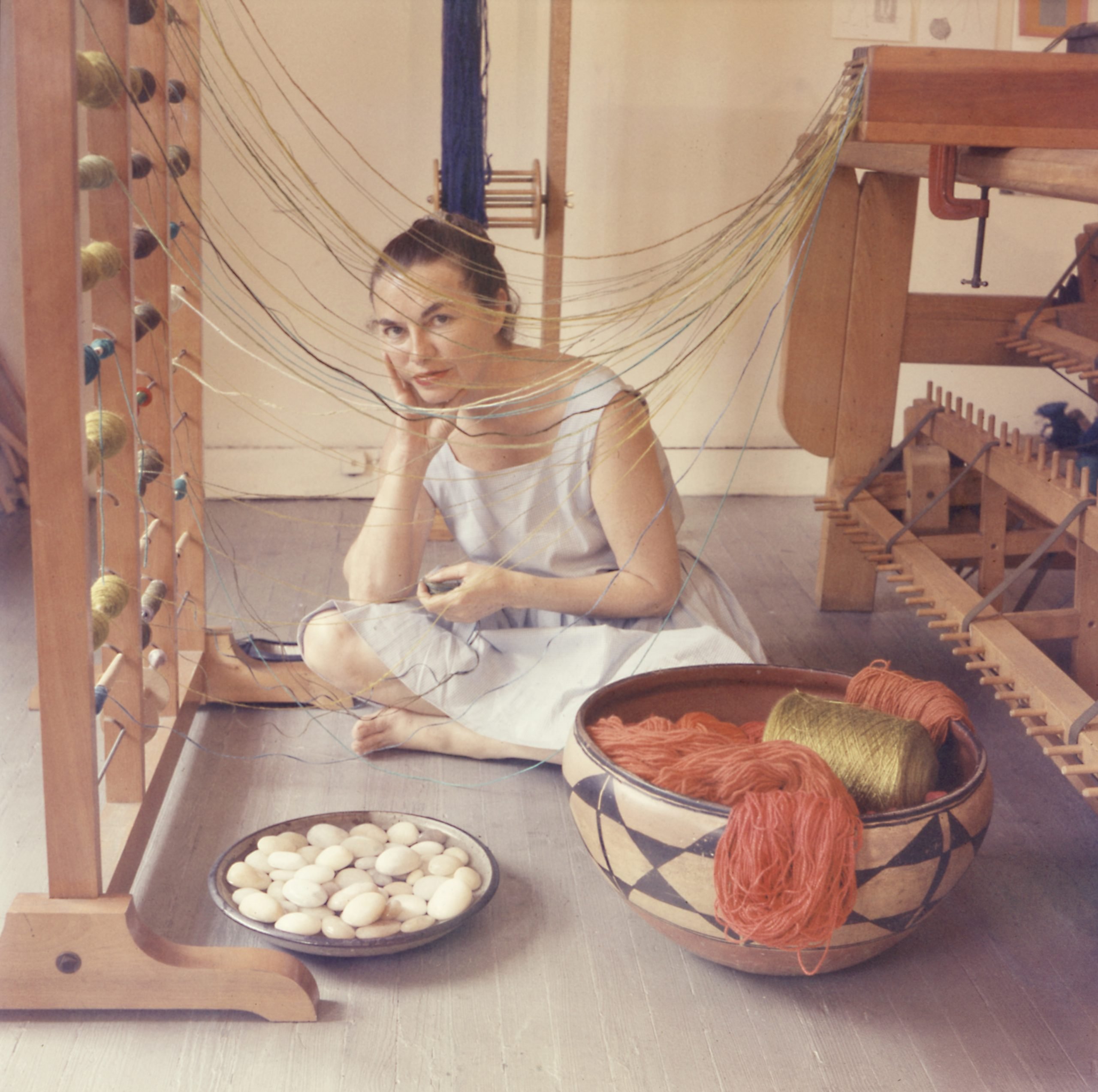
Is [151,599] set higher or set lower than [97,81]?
lower

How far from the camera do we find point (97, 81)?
1.22m

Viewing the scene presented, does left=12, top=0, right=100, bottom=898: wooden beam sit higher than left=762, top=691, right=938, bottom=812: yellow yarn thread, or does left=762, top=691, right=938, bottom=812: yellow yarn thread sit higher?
left=12, top=0, right=100, bottom=898: wooden beam

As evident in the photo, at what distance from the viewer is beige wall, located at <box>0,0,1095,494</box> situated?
10.7 ft

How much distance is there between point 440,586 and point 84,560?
3.20 feet

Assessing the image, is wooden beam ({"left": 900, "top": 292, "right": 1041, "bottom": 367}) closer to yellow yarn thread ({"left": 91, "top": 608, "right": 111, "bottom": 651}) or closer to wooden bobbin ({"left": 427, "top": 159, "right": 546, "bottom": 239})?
wooden bobbin ({"left": 427, "top": 159, "right": 546, "bottom": 239})

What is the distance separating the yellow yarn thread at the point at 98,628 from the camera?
4.20ft

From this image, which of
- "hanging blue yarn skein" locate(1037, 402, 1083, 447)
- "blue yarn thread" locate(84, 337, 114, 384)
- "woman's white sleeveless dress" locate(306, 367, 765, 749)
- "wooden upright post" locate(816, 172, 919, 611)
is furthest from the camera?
"hanging blue yarn skein" locate(1037, 402, 1083, 447)

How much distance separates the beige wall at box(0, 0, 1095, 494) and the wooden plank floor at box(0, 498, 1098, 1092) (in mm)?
1576

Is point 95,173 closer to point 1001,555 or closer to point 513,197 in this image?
point 1001,555

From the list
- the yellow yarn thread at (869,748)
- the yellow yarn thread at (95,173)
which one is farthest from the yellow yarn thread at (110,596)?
the yellow yarn thread at (869,748)

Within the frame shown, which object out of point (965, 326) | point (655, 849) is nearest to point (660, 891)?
point (655, 849)

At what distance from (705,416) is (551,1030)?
8.32ft

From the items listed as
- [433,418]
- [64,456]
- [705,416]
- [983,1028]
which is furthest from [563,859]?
[705,416]

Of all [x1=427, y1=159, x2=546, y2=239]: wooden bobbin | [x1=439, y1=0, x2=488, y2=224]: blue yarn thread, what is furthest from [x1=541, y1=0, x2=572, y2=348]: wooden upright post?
[x1=439, y1=0, x2=488, y2=224]: blue yarn thread
